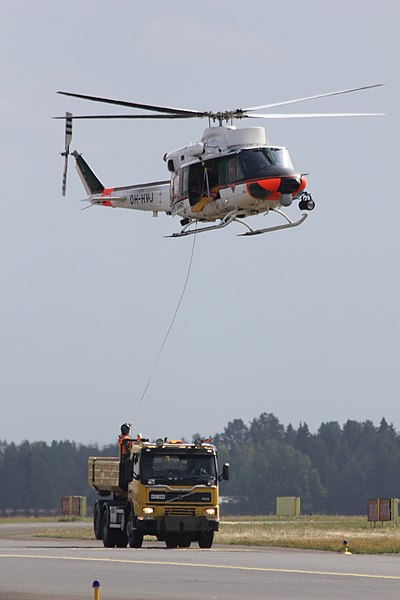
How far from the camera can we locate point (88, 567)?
93.2ft

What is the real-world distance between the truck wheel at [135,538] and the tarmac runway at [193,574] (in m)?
0.58

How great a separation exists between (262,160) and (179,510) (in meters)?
10.3

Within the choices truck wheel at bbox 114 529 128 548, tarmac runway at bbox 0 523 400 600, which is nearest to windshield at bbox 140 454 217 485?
tarmac runway at bbox 0 523 400 600

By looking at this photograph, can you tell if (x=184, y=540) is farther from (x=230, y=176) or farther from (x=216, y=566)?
(x=230, y=176)

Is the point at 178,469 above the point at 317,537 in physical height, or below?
above

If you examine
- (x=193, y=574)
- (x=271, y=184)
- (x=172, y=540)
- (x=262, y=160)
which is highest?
(x=262, y=160)

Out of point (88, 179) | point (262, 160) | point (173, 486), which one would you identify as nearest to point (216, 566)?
point (173, 486)

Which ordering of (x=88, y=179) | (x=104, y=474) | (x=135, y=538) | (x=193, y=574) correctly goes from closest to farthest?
(x=193, y=574) < (x=135, y=538) < (x=104, y=474) < (x=88, y=179)

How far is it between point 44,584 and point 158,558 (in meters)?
6.87

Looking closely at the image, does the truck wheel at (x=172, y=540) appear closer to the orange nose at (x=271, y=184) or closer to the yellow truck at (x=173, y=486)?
the yellow truck at (x=173, y=486)

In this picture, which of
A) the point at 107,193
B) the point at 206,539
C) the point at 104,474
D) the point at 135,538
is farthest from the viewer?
the point at 107,193

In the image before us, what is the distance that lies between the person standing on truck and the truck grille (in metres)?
1.86

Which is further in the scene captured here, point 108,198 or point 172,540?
point 108,198

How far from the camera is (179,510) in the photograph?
35062 mm
